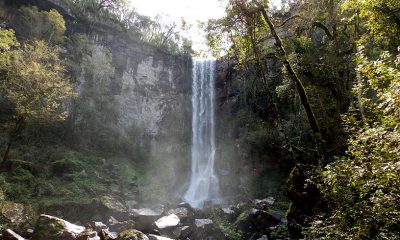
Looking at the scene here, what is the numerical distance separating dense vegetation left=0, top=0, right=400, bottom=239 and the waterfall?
12.8 ft

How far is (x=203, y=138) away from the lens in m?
30.8

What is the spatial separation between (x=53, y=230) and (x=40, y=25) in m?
22.6

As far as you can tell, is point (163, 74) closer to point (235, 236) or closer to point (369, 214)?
point (235, 236)

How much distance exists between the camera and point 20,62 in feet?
59.1

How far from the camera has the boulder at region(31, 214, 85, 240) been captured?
8.31 m

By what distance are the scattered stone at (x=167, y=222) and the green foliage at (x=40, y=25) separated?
19007 mm

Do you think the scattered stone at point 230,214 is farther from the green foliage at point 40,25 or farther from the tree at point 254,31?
the green foliage at point 40,25

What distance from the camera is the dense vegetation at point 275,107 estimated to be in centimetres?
474

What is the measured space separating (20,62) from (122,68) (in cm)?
1542

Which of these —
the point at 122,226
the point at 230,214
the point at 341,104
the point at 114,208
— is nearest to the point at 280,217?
the point at 230,214

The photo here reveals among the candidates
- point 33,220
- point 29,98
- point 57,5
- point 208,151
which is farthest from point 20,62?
point 208,151

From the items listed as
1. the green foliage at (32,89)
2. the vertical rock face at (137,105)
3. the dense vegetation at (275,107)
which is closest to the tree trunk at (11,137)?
the dense vegetation at (275,107)

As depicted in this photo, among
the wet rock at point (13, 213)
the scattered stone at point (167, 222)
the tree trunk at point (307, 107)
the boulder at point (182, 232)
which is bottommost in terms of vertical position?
the boulder at point (182, 232)

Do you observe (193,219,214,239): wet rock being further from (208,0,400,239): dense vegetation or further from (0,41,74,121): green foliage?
(0,41,74,121): green foliage
